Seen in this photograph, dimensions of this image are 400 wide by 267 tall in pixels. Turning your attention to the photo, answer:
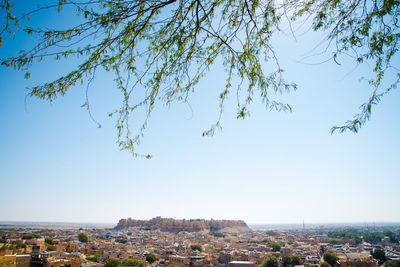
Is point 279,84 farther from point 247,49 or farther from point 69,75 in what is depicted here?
point 69,75

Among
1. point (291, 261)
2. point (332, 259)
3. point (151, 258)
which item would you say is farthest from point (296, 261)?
point (151, 258)

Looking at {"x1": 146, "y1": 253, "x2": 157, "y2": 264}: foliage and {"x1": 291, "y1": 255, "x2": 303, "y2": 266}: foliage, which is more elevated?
{"x1": 291, "y1": 255, "x2": 303, "y2": 266}: foliage

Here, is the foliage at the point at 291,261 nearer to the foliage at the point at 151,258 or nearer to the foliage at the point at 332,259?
the foliage at the point at 332,259

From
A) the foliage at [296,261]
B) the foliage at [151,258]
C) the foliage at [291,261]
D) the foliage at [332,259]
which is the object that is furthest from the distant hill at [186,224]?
the foliage at [296,261]

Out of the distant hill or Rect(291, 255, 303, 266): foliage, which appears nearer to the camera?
Rect(291, 255, 303, 266): foliage

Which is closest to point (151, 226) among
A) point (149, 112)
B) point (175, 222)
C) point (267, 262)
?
point (175, 222)

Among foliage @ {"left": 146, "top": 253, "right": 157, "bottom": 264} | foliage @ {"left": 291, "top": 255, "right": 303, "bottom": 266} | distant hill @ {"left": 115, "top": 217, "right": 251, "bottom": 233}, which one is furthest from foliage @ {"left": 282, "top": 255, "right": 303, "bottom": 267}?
distant hill @ {"left": 115, "top": 217, "right": 251, "bottom": 233}

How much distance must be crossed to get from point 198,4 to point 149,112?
1.28 m

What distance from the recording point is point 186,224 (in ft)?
234

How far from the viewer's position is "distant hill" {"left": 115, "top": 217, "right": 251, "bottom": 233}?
71.5m

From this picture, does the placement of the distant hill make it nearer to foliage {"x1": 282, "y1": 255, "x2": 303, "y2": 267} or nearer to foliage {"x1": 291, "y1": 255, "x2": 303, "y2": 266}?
foliage {"x1": 282, "y1": 255, "x2": 303, "y2": 267}

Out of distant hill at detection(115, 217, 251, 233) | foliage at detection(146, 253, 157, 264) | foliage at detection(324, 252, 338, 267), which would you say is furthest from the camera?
distant hill at detection(115, 217, 251, 233)

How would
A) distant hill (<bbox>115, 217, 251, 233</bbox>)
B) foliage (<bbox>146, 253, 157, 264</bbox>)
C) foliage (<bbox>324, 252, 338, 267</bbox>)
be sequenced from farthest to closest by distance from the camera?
distant hill (<bbox>115, 217, 251, 233</bbox>) < foliage (<bbox>146, 253, 157, 264</bbox>) < foliage (<bbox>324, 252, 338, 267</bbox>)

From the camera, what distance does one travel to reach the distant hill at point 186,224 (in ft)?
234
